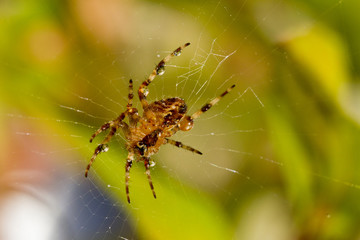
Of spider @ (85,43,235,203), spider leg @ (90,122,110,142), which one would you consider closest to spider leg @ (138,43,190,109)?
spider @ (85,43,235,203)

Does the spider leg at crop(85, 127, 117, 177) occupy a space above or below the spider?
below

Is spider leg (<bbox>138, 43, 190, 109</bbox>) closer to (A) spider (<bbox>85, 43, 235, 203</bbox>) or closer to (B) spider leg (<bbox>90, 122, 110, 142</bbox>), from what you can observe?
(A) spider (<bbox>85, 43, 235, 203</bbox>)

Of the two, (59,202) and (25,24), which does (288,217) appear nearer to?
(59,202)

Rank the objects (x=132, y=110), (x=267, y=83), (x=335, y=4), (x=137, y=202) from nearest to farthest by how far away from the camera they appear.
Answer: (x=335, y=4) → (x=137, y=202) → (x=267, y=83) → (x=132, y=110)

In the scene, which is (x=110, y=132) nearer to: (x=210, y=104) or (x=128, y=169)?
(x=128, y=169)

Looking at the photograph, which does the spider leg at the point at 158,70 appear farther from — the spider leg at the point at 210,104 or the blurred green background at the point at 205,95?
the spider leg at the point at 210,104

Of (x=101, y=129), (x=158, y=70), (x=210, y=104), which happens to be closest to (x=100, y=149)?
(x=101, y=129)

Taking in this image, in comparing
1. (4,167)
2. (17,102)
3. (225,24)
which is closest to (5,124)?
(17,102)
